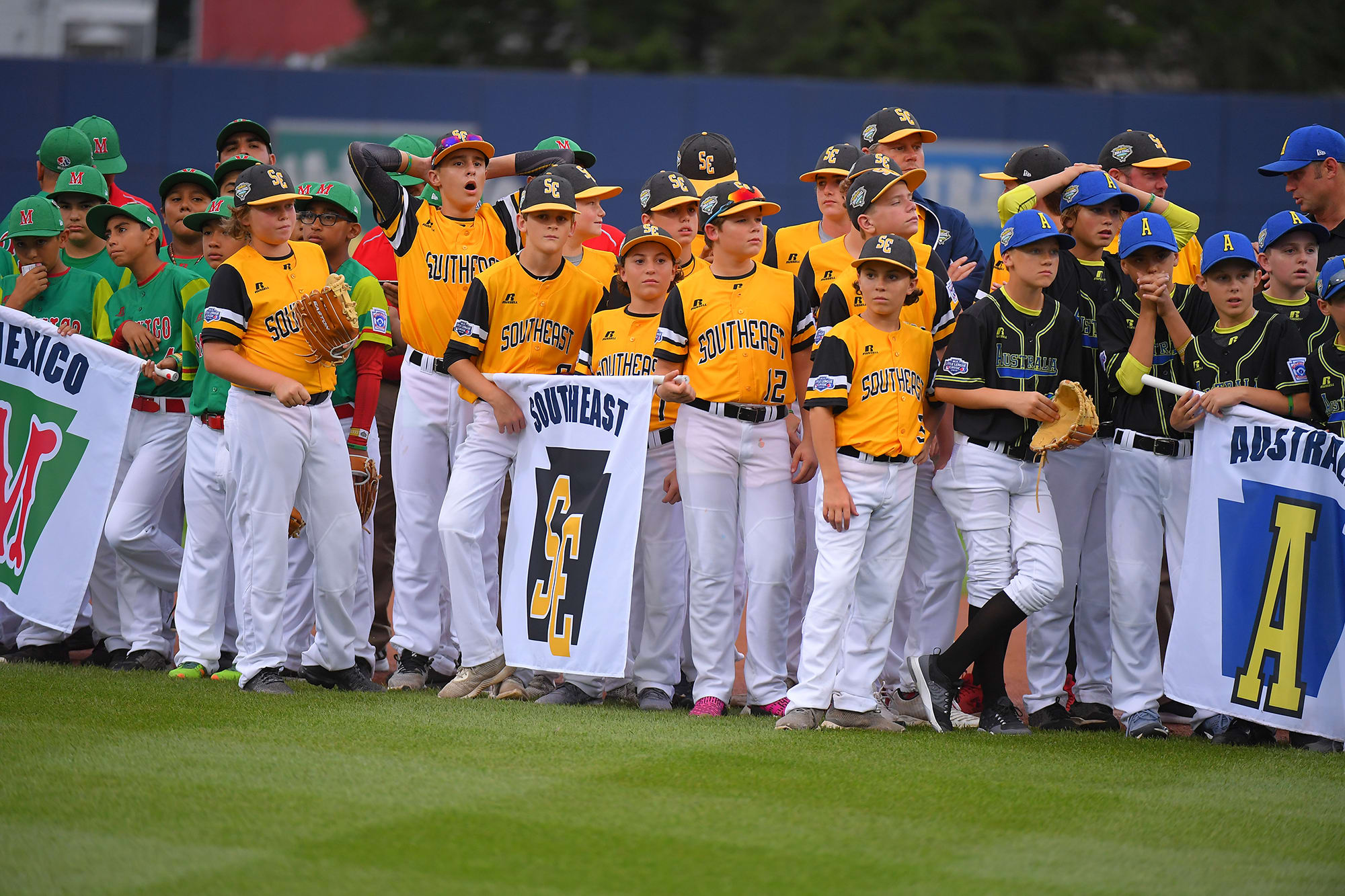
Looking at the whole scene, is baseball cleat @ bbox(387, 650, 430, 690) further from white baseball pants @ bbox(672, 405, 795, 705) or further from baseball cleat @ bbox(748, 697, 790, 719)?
baseball cleat @ bbox(748, 697, 790, 719)

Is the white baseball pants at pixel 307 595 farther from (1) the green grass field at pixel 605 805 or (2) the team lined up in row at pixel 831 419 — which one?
(1) the green grass field at pixel 605 805

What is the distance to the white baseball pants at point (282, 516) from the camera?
6.28 meters

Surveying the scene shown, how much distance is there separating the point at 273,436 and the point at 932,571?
9.88 feet

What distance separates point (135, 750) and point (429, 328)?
2.58 metres

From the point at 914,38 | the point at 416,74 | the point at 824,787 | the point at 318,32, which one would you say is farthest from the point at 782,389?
the point at 318,32

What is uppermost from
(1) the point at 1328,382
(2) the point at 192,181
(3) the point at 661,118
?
(3) the point at 661,118

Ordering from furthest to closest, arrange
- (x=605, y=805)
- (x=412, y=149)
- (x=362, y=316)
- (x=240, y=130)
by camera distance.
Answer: (x=240, y=130) < (x=412, y=149) < (x=362, y=316) < (x=605, y=805)

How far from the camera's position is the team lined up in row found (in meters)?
5.97

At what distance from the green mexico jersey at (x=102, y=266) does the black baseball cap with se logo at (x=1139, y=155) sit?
17.3ft

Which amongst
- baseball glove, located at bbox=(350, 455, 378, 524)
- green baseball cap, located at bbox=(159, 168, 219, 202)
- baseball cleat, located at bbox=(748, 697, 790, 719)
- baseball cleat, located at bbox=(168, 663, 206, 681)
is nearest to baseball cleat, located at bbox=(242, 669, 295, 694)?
baseball cleat, located at bbox=(168, 663, 206, 681)

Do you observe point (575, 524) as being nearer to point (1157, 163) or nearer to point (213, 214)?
point (213, 214)

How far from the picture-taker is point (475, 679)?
6504mm

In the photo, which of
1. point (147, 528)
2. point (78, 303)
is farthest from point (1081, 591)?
point (78, 303)

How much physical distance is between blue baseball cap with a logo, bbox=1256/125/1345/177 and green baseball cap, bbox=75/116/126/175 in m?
6.66
